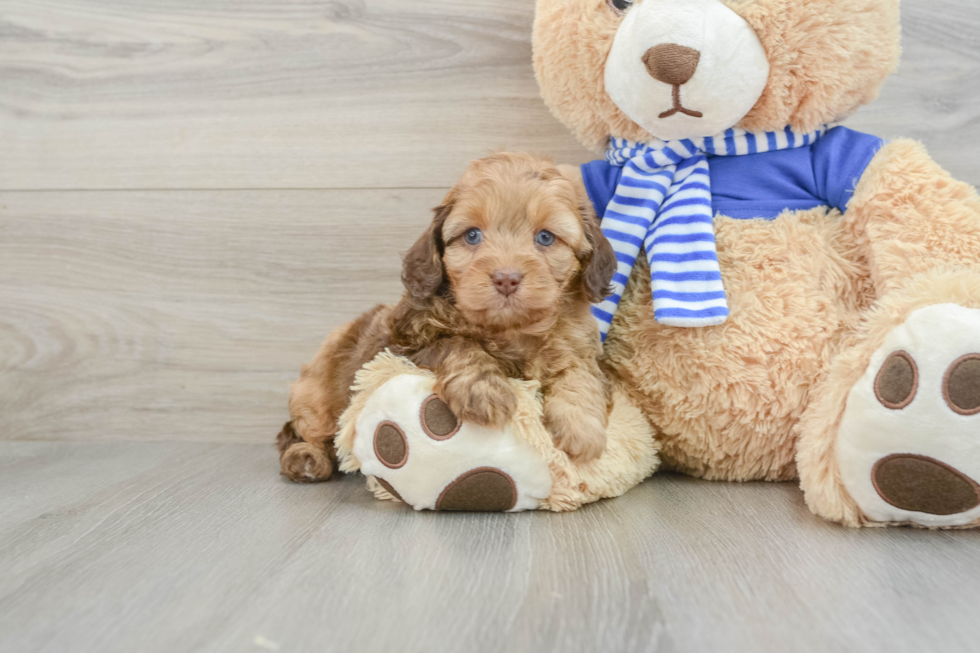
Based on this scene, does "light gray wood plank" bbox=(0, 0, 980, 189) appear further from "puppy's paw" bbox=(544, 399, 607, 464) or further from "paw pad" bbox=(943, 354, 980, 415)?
"paw pad" bbox=(943, 354, 980, 415)

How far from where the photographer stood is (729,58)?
4.79 ft

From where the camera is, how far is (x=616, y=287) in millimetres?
1659

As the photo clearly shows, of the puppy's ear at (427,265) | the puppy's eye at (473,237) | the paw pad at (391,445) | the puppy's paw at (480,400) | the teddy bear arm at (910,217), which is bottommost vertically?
the paw pad at (391,445)

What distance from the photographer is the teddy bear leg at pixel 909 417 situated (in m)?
1.18

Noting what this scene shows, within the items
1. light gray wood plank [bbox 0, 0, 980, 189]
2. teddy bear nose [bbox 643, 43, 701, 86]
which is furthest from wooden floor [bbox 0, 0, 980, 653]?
teddy bear nose [bbox 643, 43, 701, 86]

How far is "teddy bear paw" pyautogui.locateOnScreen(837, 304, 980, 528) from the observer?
118 centimetres

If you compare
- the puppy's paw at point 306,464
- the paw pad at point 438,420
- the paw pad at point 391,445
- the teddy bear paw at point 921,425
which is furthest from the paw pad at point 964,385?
the puppy's paw at point 306,464

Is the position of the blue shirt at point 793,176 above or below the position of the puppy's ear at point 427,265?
above

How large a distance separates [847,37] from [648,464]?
99cm

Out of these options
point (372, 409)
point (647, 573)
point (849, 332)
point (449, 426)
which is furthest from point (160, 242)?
point (849, 332)

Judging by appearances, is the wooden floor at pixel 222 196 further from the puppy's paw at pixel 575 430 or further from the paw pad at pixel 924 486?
the paw pad at pixel 924 486

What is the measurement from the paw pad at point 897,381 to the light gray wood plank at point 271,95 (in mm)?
1017

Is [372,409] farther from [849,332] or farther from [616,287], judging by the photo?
[849,332]

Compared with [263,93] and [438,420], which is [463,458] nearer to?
[438,420]
